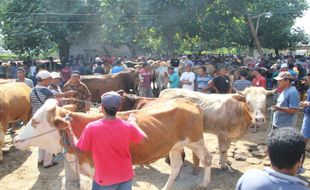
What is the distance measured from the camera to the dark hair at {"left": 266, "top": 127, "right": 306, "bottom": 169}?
204cm

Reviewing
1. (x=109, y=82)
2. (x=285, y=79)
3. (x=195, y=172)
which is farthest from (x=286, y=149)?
(x=109, y=82)

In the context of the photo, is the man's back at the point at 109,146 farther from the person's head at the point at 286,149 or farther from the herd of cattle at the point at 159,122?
the person's head at the point at 286,149

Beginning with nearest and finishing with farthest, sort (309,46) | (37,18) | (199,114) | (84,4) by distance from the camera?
(199,114) → (37,18) → (84,4) → (309,46)

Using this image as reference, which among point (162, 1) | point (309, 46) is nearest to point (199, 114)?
point (162, 1)

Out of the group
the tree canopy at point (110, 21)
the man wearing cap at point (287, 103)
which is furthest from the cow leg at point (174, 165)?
the tree canopy at point (110, 21)

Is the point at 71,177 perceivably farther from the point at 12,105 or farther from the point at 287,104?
the point at 287,104

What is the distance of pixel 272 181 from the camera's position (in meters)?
2.04

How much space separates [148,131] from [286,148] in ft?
8.70

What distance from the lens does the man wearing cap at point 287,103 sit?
5688 mm

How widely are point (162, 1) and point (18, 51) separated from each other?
31.8 ft

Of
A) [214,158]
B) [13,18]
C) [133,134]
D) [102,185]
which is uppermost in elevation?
[13,18]

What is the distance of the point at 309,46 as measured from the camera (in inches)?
1507

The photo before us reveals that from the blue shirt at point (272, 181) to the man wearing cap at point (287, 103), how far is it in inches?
153

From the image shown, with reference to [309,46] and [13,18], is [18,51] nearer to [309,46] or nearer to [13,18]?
[13,18]
